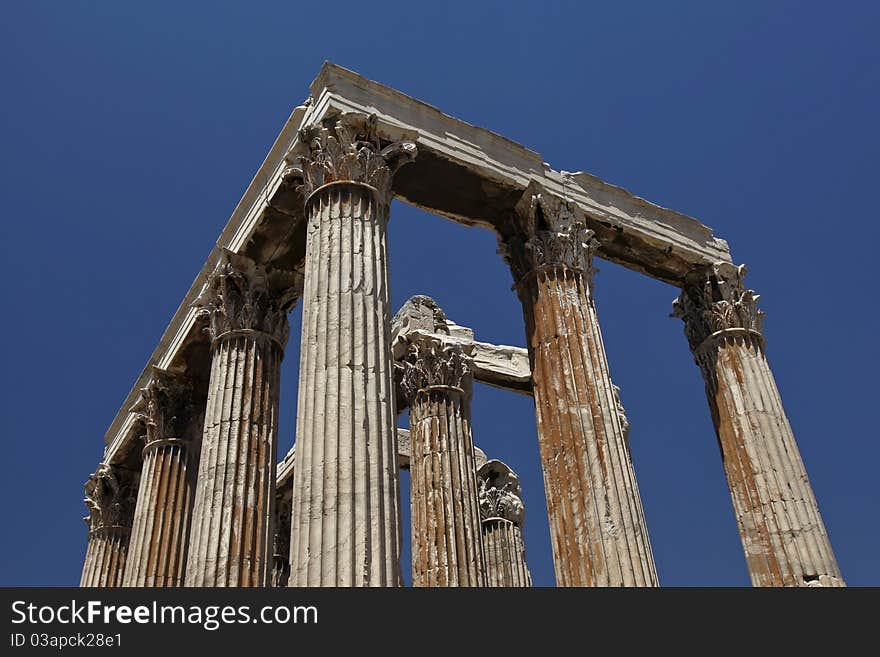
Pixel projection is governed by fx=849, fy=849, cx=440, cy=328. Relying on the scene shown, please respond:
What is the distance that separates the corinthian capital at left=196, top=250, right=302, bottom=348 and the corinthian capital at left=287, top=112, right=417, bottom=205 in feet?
10.5

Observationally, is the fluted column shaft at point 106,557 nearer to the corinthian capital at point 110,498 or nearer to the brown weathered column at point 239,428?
the corinthian capital at point 110,498

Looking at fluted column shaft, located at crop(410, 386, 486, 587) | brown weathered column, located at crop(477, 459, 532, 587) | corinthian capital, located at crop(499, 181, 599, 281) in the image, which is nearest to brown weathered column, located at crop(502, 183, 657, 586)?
corinthian capital, located at crop(499, 181, 599, 281)

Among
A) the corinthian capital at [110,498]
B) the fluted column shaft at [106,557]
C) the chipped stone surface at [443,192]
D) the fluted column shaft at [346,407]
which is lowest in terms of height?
the fluted column shaft at [346,407]

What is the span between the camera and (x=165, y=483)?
18094mm

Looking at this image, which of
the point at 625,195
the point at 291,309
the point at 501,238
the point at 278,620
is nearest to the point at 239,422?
the point at 291,309

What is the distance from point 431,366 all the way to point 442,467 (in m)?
2.79

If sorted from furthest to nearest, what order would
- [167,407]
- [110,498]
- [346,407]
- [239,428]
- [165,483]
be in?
1. [110,498]
2. [167,407]
3. [165,483]
4. [239,428]
5. [346,407]

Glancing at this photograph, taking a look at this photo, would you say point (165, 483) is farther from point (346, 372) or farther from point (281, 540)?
point (281, 540)

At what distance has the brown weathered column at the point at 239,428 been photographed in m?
13.6

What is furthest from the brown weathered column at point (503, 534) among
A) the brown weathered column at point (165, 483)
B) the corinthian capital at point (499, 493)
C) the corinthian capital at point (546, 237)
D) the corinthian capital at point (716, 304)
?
the corinthian capital at point (546, 237)

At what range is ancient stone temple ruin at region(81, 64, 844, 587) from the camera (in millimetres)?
10859

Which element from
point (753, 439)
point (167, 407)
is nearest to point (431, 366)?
point (167, 407)

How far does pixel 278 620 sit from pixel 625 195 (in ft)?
39.5

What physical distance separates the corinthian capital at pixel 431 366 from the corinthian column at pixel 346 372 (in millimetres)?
7680
